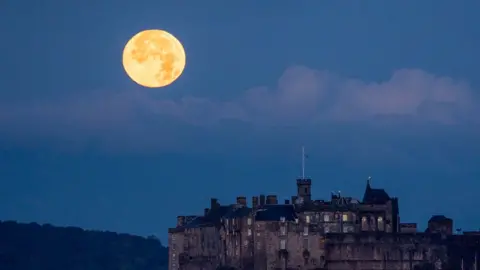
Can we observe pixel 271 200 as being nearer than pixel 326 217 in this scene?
No

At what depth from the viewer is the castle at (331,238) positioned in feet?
432

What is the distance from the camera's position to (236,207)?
144250 mm

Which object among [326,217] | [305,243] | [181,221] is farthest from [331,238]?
[181,221]

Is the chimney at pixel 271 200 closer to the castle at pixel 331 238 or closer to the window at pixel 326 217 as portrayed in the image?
the castle at pixel 331 238

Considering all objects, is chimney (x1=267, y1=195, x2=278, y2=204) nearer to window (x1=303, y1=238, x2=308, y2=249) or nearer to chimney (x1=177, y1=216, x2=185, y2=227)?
window (x1=303, y1=238, x2=308, y2=249)

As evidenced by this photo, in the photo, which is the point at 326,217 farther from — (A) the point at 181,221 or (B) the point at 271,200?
(A) the point at 181,221

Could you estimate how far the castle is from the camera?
432 ft

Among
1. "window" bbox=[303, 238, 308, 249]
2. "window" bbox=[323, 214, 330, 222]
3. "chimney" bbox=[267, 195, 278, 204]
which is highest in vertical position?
"chimney" bbox=[267, 195, 278, 204]

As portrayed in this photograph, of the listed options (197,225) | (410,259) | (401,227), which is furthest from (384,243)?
(197,225)

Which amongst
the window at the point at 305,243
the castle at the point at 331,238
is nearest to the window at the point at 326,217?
the castle at the point at 331,238

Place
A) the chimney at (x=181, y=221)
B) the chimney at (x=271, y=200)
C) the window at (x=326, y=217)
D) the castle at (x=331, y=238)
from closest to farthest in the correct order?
1. the castle at (x=331, y=238)
2. the window at (x=326, y=217)
3. the chimney at (x=271, y=200)
4. the chimney at (x=181, y=221)

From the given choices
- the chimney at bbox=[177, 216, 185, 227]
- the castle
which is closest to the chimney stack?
the castle

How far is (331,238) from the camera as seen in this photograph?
5226 inches

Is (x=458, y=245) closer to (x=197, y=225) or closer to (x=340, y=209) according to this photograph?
(x=340, y=209)
